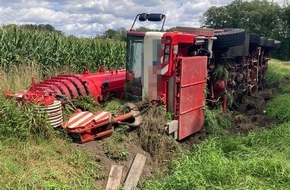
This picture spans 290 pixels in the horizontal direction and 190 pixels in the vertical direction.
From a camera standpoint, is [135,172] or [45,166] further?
[135,172]

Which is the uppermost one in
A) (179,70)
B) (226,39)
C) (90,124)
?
(226,39)

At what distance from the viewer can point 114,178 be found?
17.5 ft

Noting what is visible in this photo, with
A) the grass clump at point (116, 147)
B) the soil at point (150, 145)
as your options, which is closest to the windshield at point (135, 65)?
the soil at point (150, 145)

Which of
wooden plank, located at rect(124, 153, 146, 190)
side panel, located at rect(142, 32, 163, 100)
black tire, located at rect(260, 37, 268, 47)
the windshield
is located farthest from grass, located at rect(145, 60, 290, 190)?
black tire, located at rect(260, 37, 268, 47)

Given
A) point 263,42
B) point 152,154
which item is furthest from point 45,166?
point 263,42

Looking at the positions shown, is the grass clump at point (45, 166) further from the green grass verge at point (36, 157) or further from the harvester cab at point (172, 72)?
the harvester cab at point (172, 72)

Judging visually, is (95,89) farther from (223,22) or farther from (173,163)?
(223,22)

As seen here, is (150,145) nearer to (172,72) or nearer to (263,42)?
(172,72)

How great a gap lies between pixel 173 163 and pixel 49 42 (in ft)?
29.7

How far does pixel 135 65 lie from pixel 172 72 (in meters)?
1.05

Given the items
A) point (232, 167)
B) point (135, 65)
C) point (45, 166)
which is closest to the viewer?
point (45, 166)

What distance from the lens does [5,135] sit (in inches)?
208

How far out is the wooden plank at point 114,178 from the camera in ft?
17.0

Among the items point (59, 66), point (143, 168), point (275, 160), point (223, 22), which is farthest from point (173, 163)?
point (223, 22)
